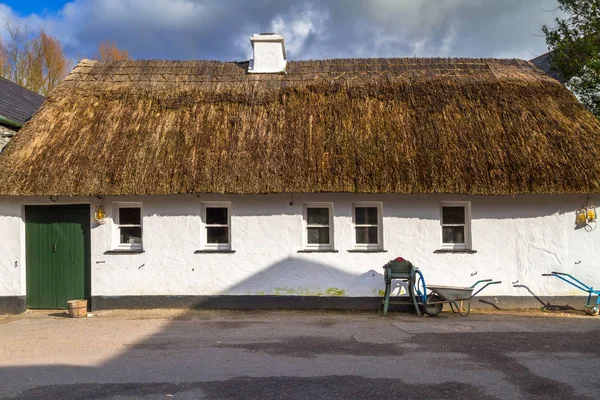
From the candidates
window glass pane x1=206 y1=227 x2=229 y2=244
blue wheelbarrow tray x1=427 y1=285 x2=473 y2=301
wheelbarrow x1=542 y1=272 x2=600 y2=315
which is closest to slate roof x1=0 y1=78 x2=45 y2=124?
window glass pane x1=206 y1=227 x2=229 y2=244

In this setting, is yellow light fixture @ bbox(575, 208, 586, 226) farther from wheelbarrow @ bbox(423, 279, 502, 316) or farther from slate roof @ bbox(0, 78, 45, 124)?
slate roof @ bbox(0, 78, 45, 124)

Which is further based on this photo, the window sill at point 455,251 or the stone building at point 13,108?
the stone building at point 13,108

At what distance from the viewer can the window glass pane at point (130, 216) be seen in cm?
1135

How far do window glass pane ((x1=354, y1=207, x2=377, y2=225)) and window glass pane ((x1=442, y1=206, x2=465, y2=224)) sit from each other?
1523 millimetres

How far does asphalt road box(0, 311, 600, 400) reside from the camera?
571cm

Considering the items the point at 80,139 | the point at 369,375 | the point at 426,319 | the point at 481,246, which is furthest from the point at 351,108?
the point at 369,375

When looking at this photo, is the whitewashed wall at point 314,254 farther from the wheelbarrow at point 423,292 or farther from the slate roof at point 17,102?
the slate roof at point 17,102

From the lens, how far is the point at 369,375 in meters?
6.20

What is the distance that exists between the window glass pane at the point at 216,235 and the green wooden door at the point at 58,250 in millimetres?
2662

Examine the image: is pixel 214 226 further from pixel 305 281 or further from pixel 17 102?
pixel 17 102

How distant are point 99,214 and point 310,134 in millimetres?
4924

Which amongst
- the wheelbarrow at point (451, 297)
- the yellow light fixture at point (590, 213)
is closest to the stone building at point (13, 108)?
the wheelbarrow at point (451, 297)

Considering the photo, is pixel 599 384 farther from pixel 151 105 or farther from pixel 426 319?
pixel 151 105

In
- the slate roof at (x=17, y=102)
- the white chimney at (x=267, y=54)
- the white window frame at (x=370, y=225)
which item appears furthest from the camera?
the slate roof at (x=17, y=102)
